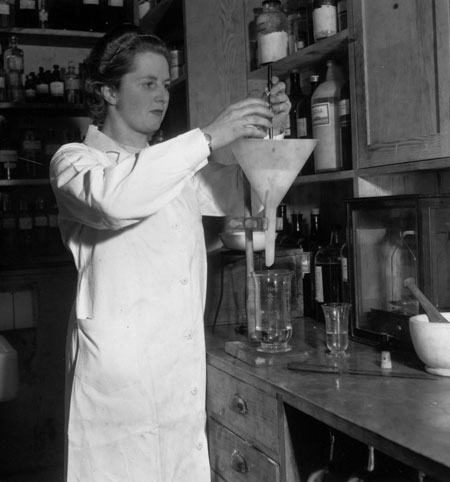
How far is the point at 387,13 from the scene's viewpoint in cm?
156

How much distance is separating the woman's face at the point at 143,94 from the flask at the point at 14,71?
1.89 meters

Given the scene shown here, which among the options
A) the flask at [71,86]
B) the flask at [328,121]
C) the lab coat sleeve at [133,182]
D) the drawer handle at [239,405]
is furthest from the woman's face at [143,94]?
the flask at [71,86]

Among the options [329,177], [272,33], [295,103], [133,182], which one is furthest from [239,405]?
[272,33]

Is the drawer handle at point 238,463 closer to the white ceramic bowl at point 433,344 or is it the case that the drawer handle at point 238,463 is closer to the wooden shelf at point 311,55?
the white ceramic bowl at point 433,344

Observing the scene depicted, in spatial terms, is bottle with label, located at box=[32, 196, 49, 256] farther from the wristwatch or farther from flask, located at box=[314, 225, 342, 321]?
the wristwatch

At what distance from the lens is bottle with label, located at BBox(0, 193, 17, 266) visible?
11.4 feet

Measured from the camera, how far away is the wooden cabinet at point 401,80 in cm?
141

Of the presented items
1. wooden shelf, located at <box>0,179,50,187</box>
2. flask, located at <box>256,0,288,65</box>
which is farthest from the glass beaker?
wooden shelf, located at <box>0,179,50,187</box>

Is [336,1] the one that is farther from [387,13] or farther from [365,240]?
[365,240]

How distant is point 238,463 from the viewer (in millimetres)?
1582

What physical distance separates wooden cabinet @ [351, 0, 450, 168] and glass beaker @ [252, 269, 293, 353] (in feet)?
1.27

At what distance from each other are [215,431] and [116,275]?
51 cm

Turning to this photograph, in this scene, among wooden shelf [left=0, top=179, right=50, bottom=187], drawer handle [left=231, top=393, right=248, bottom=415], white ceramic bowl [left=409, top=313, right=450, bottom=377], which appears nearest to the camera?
white ceramic bowl [left=409, top=313, right=450, bottom=377]

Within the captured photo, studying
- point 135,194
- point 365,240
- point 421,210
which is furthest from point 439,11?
point 135,194
